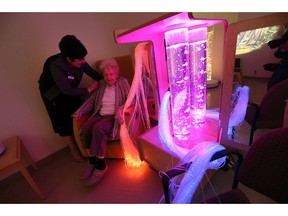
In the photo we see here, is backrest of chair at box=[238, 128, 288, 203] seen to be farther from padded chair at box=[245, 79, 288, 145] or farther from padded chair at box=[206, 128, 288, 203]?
padded chair at box=[245, 79, 288, 145]

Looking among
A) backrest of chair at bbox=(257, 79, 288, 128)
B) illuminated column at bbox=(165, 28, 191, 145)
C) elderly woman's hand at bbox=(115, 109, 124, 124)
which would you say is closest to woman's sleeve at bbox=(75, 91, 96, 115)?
elderly woman's hand at bbox=(115, 109, 124, 124)

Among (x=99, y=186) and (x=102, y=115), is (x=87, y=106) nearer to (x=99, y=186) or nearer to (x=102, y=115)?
(x=102, y=115)

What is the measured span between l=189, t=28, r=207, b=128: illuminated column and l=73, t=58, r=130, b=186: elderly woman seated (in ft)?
2.38

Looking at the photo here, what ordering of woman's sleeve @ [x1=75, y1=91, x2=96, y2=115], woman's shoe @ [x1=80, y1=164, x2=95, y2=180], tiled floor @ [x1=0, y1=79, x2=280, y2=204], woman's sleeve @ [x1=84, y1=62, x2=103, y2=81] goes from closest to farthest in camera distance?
1. tiled floor @ [x1=0, y1=79, x2=280, y2=204]
2. woman's shoe @ [x1=80, y1=164, x2=95, y2=180]
3. woman's sleeve @ [x1=75, y1=91, x2=96, y2=115]
4. woman's sleeve @ [x1=84, y1=62, x2=103, y2=81]

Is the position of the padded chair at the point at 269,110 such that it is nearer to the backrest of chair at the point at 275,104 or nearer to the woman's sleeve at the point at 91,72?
the backrest of chair at the point at 275,104

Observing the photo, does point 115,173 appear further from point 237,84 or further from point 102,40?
point 102,40

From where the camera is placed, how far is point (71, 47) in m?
1.48

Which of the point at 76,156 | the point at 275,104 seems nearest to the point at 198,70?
the point at 275,104

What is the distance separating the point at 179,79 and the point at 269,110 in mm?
577

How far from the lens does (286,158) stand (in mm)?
625

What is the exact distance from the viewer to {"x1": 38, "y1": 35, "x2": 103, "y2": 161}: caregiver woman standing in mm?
1515

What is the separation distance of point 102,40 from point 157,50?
5.14 ft

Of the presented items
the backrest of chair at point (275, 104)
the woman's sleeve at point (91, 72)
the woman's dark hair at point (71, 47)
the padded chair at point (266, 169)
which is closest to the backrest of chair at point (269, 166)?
the padded chair at point (266, 169)
